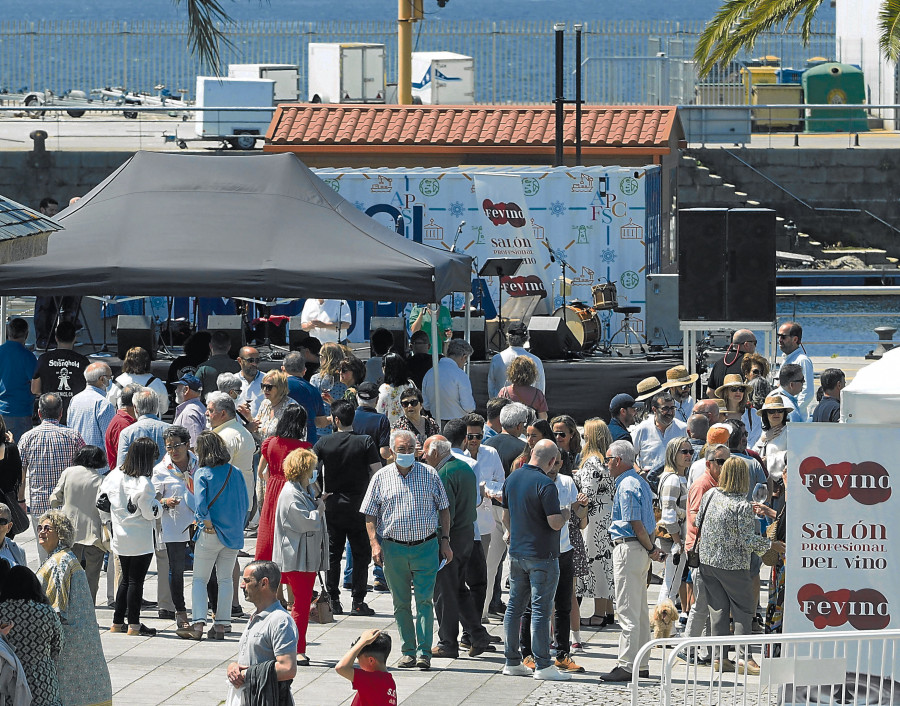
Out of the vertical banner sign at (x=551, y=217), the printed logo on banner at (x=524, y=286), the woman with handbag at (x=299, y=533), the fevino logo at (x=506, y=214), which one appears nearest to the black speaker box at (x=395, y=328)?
the printed logo on banner at (x=524, y=286)

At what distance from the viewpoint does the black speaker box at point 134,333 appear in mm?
17203

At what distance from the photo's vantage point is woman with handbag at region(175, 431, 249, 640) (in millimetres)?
9758

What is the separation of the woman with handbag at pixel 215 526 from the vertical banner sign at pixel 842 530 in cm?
363

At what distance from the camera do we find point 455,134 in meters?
28.4

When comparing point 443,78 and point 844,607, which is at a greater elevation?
point 443,78

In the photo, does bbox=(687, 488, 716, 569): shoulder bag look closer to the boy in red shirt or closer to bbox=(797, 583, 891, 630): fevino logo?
bbox=(797, 583, 891, 630): fevino logo

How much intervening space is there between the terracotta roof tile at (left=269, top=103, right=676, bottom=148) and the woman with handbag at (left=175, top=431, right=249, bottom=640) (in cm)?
1824

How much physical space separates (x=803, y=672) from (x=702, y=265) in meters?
9.97

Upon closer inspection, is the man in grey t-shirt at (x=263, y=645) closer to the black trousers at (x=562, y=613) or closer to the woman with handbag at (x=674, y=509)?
the black trousers at (x=562, y=613)

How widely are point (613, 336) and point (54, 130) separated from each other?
24186 mm

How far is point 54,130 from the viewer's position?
40.7 meters

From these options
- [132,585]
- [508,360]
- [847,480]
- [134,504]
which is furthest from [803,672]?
[508,360]

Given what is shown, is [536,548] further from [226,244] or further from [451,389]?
[226,244]

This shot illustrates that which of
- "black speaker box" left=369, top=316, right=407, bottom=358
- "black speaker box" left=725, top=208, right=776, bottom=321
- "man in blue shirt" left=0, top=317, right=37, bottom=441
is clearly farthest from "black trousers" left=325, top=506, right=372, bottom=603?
"black speaker box" left=725, top=208, right=776, bottom=321
